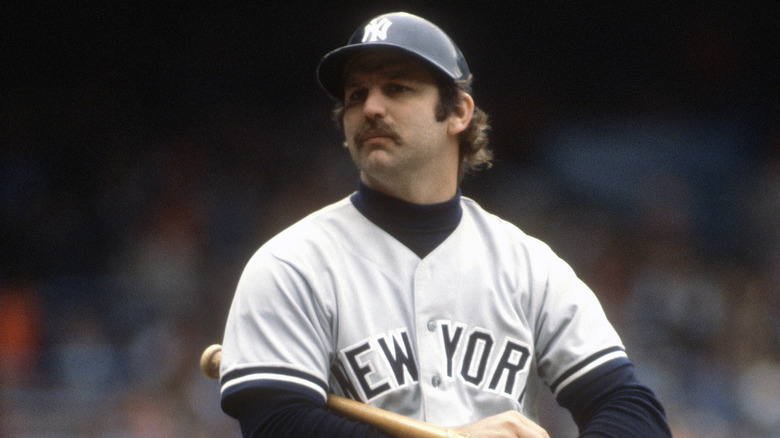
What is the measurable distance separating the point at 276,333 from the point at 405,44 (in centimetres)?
63

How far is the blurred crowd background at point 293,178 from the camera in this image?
5727mm

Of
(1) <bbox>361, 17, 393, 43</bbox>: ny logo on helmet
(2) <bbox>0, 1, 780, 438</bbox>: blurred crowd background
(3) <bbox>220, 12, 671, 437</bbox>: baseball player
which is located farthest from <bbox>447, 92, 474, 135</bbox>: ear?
(2) <bbox>0, 1, 780, 438</bbox>: blurred crowd background

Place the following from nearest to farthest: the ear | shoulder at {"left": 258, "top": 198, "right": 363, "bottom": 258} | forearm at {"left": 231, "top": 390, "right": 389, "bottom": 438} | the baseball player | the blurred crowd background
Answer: forearm at {"left": 231, "top": 390, "right": 389, "bottom": 438} → the baseball player → shoulder at {"left": 258, "top": 198, "right": 363, "bottom": 258} → the ear → the blurred crowd background

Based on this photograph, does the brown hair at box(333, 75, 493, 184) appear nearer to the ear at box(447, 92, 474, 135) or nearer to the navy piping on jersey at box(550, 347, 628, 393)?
the ear at box(447, 92, 474, 135)

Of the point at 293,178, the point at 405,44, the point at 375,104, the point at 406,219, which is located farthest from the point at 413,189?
the point at 293,178

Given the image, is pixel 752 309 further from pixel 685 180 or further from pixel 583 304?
pixel 583 304

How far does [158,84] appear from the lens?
7.32 meters

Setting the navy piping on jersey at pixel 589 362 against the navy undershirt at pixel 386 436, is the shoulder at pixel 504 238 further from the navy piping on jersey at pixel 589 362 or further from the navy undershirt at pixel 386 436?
the navy piping on jersey at pixel 589 362

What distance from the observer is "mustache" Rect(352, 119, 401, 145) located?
1998 millimetres

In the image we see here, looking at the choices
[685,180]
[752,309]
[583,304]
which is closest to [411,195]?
[583,304]

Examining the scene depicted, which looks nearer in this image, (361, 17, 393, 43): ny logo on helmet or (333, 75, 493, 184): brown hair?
(361, 17, 393, 43): ny logo on helmet

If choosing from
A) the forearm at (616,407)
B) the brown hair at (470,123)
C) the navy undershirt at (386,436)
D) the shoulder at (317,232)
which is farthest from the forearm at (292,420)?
the brown hair at (470,123)

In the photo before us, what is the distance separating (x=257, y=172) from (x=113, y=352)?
1.70 m

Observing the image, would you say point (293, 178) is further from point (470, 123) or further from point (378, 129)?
point (378, 129)
